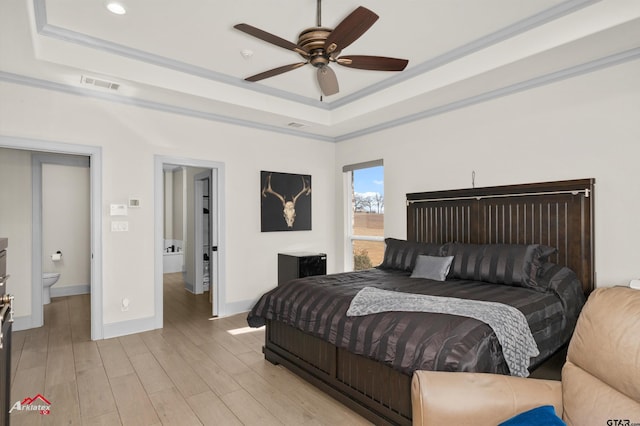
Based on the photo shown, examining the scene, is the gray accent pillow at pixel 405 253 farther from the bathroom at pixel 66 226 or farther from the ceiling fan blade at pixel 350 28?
the bathroom at pixel 66 226

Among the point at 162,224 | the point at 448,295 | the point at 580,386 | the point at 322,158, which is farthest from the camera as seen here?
the point at 322,158

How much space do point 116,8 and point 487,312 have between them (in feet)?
11.4

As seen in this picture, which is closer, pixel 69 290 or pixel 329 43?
pixel 329 43

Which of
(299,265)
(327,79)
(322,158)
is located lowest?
(299,265)

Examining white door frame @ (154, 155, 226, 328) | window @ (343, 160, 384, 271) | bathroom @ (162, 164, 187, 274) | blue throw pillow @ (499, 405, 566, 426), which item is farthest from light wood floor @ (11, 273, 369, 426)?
bathroom @ (162, 164, 187, 274)

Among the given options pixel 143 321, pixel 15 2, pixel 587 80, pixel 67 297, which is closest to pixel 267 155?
pixel 143 321

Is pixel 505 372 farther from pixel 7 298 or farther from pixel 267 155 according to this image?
pixel 267 155

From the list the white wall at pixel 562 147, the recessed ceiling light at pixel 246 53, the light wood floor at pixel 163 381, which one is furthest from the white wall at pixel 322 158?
the recessed ceiling light at pixel 246 53

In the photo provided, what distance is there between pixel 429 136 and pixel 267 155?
7.52 feet

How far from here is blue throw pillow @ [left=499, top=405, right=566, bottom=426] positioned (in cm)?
119

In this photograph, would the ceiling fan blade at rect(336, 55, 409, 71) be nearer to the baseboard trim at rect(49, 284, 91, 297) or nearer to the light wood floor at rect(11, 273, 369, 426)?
the light wood floor at rect(11, 273, 369, 426)

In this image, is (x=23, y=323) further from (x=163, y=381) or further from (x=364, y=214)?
(x=364, y=214)

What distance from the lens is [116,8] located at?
2766mm

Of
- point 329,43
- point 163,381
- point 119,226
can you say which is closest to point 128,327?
point 119,226
